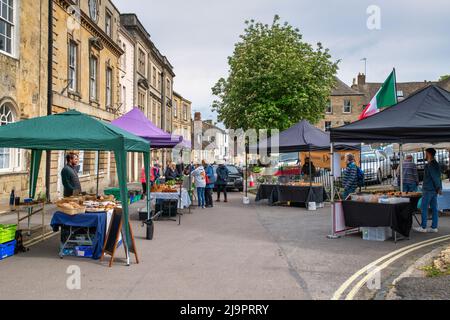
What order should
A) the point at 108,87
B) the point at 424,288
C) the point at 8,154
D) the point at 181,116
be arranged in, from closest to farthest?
the point at 424,288 < the point at 8,154 < the point at 108,87 < the point at 181,116

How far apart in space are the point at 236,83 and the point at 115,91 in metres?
8.84

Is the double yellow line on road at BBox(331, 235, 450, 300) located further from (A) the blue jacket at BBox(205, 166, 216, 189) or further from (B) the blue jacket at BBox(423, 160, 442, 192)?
(A) the blue jacket at BBox(205, 166, 216, 189)

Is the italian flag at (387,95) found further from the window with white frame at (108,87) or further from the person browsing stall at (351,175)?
the window with white frame at (108,87)

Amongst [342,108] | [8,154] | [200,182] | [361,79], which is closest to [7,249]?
[8,154]

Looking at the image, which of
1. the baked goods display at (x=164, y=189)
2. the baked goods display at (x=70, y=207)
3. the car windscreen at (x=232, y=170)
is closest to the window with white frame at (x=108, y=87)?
the car windscreen at (x=232, y=170)

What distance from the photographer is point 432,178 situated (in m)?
10.6

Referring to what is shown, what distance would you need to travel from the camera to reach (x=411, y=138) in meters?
10.1

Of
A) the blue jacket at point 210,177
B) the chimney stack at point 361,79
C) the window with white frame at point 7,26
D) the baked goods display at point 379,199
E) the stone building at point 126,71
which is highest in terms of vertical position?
the chimney stack at point 361,79

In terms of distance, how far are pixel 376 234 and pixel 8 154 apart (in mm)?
11891

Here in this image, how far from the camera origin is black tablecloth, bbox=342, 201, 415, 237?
964cm

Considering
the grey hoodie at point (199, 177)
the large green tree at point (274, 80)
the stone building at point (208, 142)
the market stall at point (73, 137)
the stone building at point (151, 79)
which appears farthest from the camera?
the stone building at point (208, 142)

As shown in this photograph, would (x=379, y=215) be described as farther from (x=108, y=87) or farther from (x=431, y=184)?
(x=108, y=87)

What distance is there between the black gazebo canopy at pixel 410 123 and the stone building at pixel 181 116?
43.2 metres

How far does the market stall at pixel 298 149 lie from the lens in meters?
16.8
